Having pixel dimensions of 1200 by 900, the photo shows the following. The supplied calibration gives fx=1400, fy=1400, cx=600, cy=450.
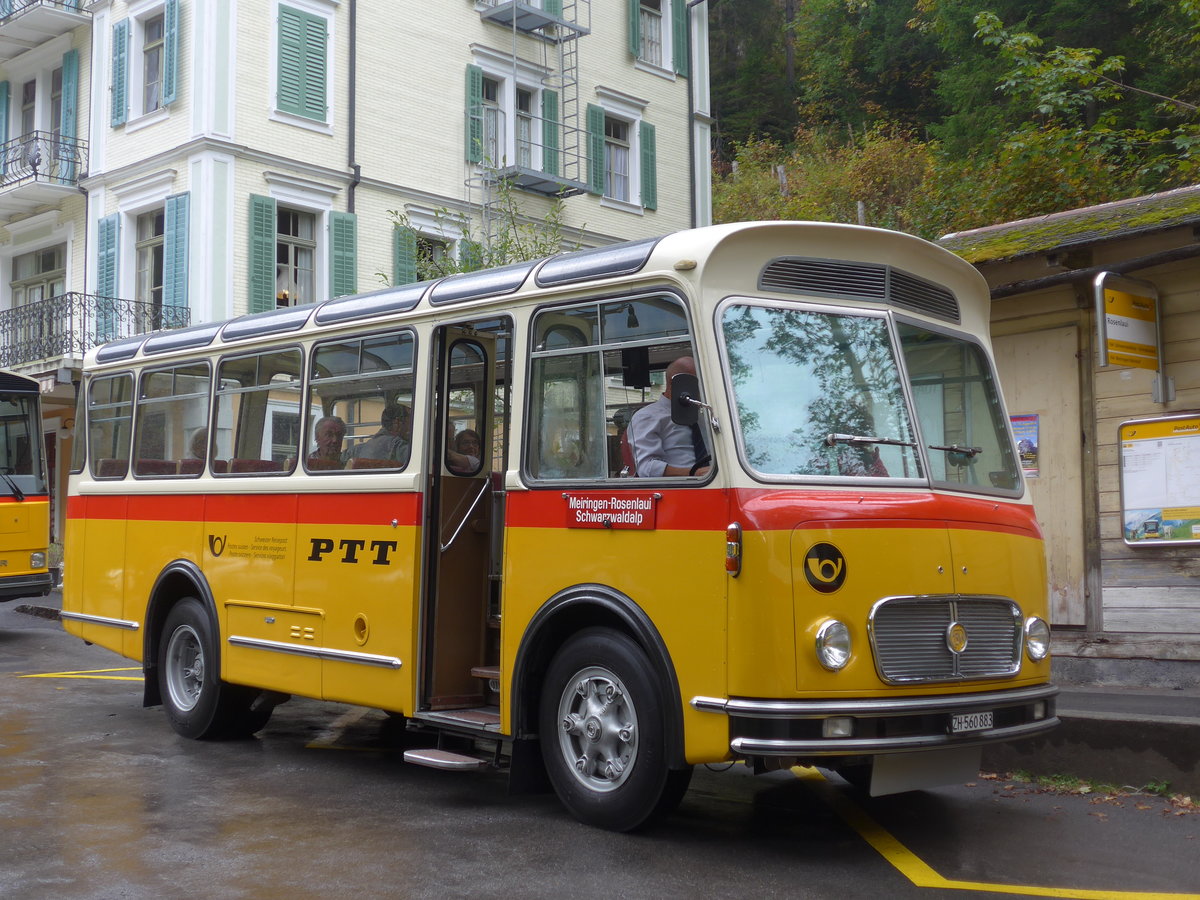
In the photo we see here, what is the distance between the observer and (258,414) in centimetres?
964

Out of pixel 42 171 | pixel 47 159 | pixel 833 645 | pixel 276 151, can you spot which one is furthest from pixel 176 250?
pixel 833 645

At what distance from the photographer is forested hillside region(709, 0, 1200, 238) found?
20.8 m

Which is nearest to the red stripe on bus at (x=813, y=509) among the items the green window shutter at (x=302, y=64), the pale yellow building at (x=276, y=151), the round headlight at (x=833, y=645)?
the round headlight at (x=833, y=645)

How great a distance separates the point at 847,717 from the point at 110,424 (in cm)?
736

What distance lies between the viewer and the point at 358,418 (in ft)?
28.8

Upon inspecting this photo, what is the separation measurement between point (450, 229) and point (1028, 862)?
21.5 m

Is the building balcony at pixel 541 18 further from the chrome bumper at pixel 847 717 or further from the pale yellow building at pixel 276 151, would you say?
the chrome bumper at pixel 847 717

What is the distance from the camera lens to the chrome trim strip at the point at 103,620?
1062 centimetres

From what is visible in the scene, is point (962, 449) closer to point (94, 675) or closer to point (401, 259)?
point (94, 675)

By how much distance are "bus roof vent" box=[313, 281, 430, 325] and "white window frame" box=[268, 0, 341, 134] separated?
15.7 metres

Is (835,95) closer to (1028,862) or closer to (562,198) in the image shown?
(562,198)

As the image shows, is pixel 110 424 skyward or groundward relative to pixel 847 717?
skyward

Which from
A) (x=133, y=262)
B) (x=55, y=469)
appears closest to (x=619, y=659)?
(x=133, y=262)

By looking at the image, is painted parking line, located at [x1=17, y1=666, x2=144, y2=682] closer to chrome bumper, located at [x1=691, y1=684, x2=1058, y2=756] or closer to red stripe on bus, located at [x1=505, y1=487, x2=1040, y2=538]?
red stripe on bus, located at [x1=505, y1=487, x2=1040, y2=538]
